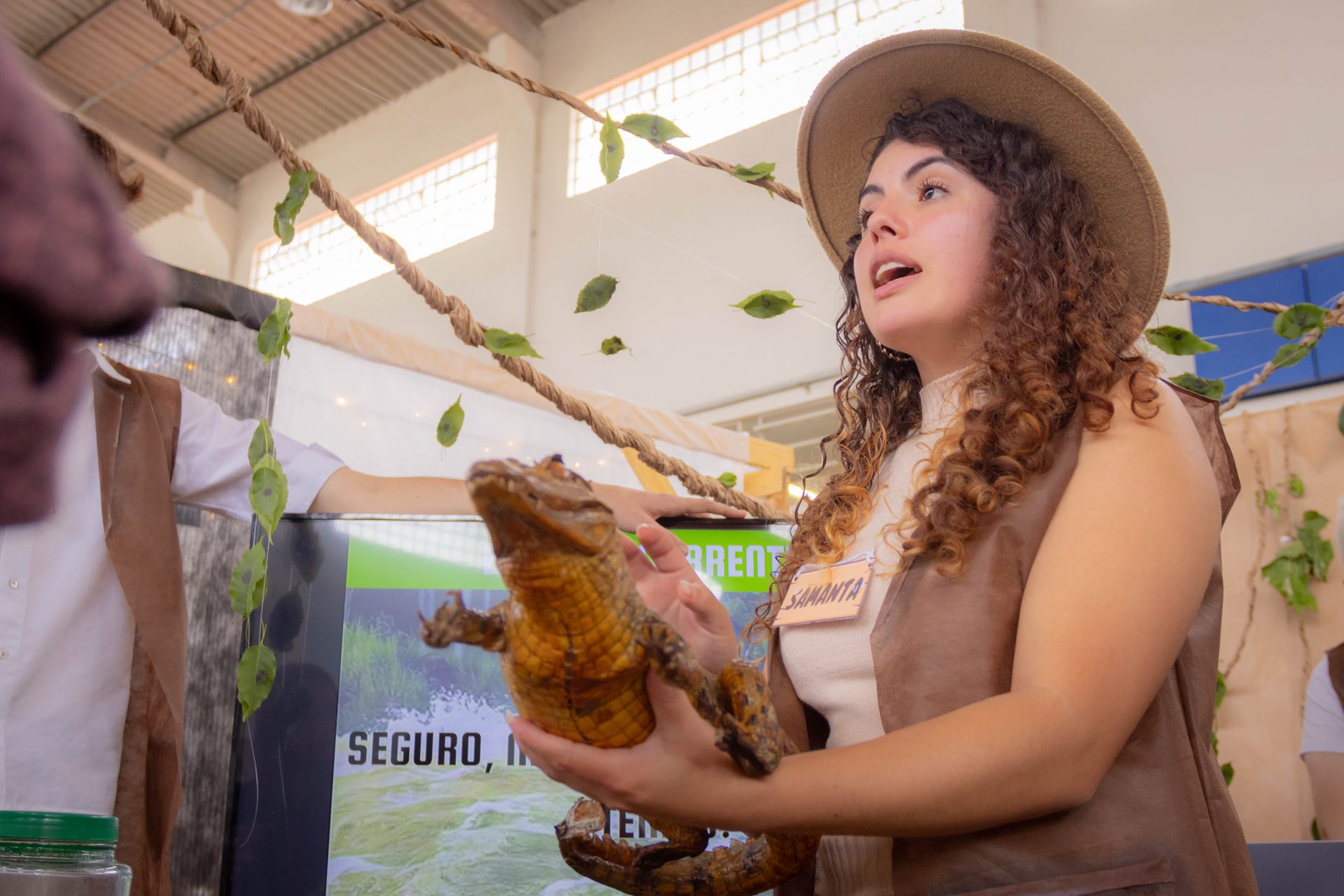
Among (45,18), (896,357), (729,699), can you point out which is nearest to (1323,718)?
(896,357)

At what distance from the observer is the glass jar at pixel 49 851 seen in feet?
2.76

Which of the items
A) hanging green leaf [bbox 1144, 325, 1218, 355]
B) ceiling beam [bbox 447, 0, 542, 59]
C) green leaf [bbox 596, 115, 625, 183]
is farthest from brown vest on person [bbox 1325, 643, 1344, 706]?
ceiling beam [bbox 447, 0, 542, 59]

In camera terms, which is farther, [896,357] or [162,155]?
[162,155]

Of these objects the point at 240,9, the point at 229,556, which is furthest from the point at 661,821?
the point at 240,9

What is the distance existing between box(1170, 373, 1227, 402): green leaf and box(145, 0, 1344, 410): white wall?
106 inches

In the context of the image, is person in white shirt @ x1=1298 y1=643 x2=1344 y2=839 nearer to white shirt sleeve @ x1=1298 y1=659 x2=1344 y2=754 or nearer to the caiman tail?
white shirt sleeve @ x1=1298 y1=659 x2=1344 y2=754

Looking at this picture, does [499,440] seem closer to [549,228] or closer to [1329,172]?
[1329,172]

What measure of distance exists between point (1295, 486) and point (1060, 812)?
345 cm

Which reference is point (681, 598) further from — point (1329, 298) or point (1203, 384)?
point (1329, 298)

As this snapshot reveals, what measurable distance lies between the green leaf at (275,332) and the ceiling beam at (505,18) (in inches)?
271

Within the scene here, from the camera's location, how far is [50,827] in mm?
844

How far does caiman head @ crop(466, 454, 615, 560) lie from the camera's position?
701 millimetres

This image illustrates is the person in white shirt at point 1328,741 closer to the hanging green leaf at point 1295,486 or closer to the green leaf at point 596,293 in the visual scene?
the hanging green leaf at point 1295,486

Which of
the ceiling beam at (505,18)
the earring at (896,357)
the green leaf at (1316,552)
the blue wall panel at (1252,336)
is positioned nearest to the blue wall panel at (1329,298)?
the blue wall panel at (1252,336)
